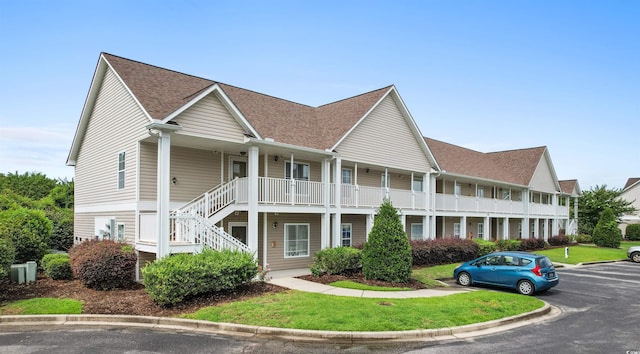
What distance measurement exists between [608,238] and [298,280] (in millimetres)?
36793

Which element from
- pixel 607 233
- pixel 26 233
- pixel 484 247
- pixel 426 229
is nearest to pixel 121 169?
pixel 26 233

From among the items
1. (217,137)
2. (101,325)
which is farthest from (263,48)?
(101,325)

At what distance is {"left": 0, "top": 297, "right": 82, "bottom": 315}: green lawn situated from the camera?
11.0 metres

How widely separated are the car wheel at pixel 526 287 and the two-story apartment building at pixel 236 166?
8.40m

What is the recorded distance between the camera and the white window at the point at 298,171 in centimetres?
2098

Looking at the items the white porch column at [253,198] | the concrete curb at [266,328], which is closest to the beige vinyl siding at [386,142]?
the white porch column at [253,198]

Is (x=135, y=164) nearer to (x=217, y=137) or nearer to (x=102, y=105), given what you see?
(x=217, y=137)

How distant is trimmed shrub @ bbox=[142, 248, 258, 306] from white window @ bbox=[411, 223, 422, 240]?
17241 mm

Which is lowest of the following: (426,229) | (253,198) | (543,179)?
(426,229)

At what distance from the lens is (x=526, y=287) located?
15.4 meters

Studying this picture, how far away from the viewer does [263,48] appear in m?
19.3

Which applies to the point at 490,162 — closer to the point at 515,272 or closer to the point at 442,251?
the point at 442,251

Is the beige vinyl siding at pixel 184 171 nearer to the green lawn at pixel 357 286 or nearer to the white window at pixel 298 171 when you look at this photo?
the white window at pixel 298 171

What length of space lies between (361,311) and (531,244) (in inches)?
1187
